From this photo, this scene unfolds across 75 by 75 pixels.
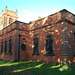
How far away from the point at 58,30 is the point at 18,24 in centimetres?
668

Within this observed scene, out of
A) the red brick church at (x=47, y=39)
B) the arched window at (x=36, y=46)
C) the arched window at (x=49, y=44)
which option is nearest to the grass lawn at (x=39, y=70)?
the red brick church at (x=47, y=39)

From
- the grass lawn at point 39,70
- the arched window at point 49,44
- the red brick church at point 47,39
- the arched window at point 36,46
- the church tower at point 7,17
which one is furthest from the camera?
the church tower at point 7,17

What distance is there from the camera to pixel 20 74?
20.2ft

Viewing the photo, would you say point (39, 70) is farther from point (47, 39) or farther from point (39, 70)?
point (47, 39)

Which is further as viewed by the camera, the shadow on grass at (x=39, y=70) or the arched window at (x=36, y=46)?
the arched window at (x=36, y=46)

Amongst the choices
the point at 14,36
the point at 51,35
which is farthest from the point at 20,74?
the point at 14,36

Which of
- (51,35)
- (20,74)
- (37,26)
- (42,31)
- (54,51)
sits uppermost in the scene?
(37,26)

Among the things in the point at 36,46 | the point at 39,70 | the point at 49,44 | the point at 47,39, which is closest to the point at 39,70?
the point at 39,70

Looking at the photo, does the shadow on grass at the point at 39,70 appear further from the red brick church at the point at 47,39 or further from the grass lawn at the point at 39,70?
the red brick church at the point at 47,39

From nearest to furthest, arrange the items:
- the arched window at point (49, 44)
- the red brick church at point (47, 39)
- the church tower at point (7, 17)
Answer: the red brick church at point (47, 39)
the arched window at point (49, 44)
the church tower at point (7, 17)

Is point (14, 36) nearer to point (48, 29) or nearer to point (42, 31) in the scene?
point (42, 31)

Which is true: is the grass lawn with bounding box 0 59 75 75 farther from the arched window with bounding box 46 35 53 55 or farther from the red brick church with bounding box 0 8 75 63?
the arched window with bounding box 46 35 53 55

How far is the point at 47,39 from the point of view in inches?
454

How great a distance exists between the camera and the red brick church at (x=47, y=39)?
32.1 feet
